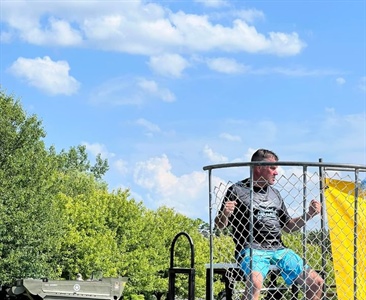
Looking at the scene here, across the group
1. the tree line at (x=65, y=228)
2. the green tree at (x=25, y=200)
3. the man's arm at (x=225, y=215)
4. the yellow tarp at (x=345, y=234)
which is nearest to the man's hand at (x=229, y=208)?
the man's arm at (x=225, y=215)

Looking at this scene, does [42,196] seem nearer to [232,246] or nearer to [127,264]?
[127,264]

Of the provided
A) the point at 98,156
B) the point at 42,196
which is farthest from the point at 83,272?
the point at 98,156

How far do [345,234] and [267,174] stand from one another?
2.29ft

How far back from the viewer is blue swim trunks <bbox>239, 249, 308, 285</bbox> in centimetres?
612

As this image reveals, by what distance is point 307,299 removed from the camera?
20.4 ft

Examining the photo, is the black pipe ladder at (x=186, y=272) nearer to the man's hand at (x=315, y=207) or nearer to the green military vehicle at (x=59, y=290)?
the man's hand at (x=315, y=207)

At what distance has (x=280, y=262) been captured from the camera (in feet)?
20.7

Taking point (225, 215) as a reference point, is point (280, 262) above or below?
below

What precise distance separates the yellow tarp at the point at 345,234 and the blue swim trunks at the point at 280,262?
11.5 inches

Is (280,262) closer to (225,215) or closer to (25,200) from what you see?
(225,215)

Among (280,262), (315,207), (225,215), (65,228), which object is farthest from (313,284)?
(65,228)

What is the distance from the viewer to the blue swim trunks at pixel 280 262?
20.1 feet

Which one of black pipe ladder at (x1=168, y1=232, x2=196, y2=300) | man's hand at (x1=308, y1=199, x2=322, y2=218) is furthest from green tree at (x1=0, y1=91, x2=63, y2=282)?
man's hand at (x1=308, y1=199, x2=322, y2=218)

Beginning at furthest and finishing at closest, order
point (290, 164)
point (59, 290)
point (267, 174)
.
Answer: point (59, 290) → point (267, 174) → point (290, 164)
